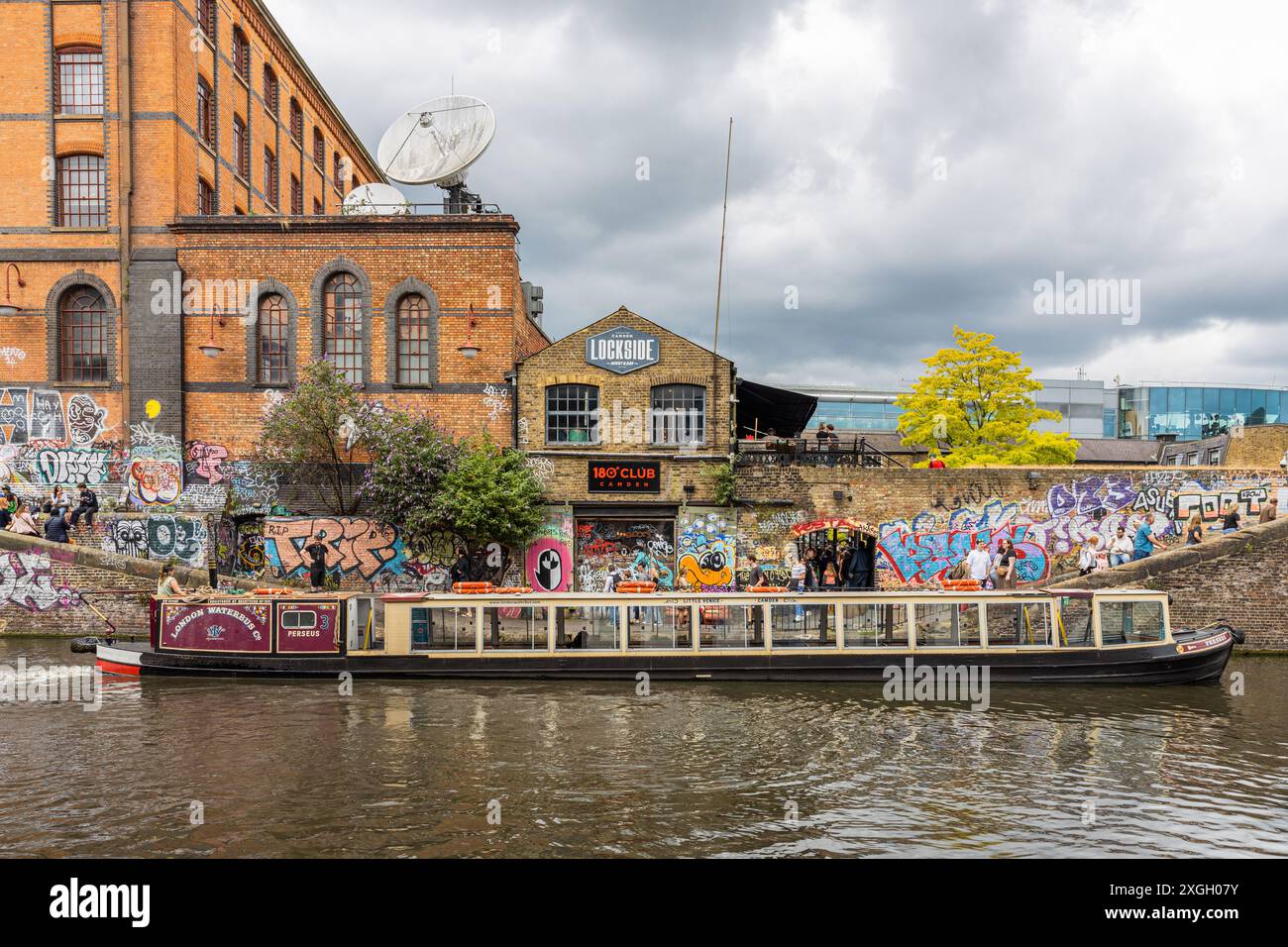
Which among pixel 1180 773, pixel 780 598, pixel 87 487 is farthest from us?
pixel 87 487

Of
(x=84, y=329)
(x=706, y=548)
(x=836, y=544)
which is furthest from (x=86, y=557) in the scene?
(x=836, y=544)

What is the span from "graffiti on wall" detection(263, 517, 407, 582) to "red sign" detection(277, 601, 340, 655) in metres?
6.34

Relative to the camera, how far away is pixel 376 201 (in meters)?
24.9

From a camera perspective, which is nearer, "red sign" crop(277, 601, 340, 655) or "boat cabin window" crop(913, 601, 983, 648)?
"boat cabin window" crop(913, 601, 983, 648)

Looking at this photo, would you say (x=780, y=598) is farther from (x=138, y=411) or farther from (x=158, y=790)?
(x=138, y=411)

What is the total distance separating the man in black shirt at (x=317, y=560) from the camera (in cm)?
2233

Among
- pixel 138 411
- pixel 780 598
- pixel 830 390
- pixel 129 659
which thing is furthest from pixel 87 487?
pixel 830 390

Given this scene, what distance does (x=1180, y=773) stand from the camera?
10.8 metres

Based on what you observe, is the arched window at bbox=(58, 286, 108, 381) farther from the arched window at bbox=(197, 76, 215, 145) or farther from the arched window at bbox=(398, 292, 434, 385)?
the arched window at bbox=(398, 292, 434, 385)

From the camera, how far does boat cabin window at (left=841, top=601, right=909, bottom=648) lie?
16.0m

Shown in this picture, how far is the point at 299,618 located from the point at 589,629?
17.1 feet

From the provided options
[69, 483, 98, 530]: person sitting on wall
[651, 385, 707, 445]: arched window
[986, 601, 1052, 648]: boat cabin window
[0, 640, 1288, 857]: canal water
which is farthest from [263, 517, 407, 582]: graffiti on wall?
[986, 601, 1052, 648]: boat cabin window

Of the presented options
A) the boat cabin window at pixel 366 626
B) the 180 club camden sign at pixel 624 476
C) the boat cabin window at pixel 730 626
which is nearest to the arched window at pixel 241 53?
the 180 club camden sign at pixel 624 476

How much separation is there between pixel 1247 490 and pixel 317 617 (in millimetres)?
21393
